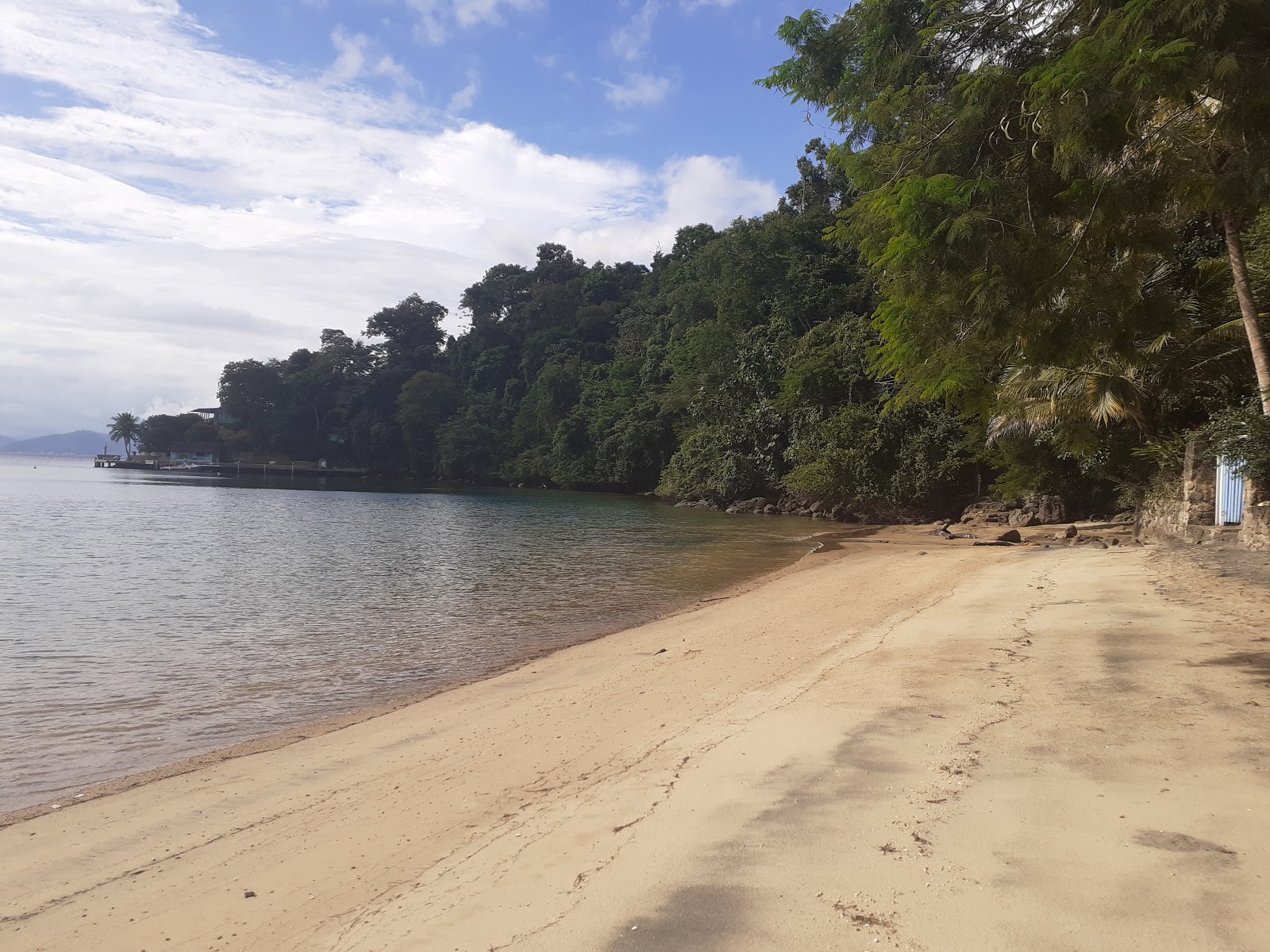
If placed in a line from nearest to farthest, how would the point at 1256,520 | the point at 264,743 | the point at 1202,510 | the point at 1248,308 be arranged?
the point at 264,743 < the point at 1248,308 < the point at 1256,520 < the point at 1202,510

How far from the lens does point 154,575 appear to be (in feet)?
57.0

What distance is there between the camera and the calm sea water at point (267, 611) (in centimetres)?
779

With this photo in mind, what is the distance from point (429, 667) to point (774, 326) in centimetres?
3734

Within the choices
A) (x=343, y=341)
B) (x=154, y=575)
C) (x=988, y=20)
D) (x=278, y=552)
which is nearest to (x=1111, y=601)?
(x=988, y=20)

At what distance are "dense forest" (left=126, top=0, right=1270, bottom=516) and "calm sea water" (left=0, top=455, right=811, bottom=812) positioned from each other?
643cm

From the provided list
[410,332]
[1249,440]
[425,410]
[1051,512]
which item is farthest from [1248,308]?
[410,332]

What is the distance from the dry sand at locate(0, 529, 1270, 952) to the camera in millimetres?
3135

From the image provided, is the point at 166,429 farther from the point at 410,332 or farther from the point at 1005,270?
the point at 1005,270

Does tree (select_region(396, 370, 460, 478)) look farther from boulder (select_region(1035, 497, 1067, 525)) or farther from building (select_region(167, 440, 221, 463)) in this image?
boulder (select_region(1035, 497, 1067, 525))

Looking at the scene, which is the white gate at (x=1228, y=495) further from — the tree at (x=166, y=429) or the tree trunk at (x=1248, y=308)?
the tree at (x=166, y=429)

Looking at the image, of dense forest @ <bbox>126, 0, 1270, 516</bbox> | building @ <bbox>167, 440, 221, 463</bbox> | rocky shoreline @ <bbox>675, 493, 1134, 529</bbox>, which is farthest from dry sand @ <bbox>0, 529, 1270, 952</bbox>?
→ building @ <bbox>167, 440, 221, 463</bbox>

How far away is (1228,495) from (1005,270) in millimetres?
11368

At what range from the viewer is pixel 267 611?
1368 centimetres

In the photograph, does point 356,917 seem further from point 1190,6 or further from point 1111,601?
point 1111,601
